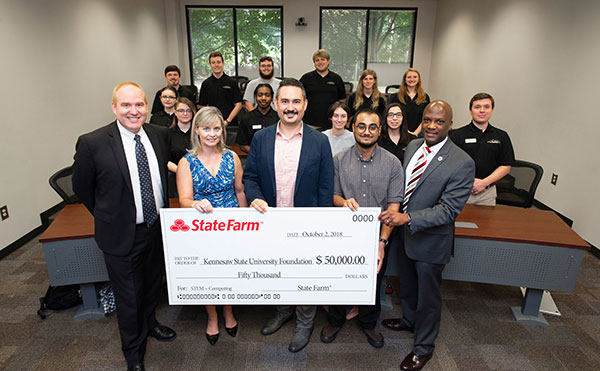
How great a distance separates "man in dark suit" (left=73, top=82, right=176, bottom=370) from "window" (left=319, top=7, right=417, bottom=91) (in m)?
7.31

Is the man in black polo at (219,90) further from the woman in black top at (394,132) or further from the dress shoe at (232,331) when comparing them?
the dress shoe at (232,331)

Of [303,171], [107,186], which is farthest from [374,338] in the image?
[107,186]

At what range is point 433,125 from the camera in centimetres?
182

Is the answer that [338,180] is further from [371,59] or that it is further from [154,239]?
[371,59]

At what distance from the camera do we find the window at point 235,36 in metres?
8.30

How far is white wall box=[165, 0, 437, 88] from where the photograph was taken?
8.13 meters

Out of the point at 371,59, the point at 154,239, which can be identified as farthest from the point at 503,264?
the point at 371,59

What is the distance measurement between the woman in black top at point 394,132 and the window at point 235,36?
6392 mm

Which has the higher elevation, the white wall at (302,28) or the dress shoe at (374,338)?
the white wall at (302,28)

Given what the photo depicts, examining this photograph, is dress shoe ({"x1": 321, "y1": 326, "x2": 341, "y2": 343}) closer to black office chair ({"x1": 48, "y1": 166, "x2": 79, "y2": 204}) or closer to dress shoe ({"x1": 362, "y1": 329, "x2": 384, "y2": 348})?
dress shoe ({"x1": 362, "y1": 329, "x2": 384, "y2": 348})

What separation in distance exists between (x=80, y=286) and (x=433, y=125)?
2461mm

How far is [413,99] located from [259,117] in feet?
5.68

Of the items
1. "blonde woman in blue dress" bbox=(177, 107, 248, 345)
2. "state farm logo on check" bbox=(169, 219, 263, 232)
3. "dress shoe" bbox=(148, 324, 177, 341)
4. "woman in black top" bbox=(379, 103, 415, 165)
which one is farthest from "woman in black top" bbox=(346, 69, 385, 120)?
"dress shoe" bbox=(148, 324, 177, 341)

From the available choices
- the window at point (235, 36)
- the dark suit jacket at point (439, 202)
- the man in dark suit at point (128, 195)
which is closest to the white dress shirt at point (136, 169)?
the man in dark suit at point (128, 195)
